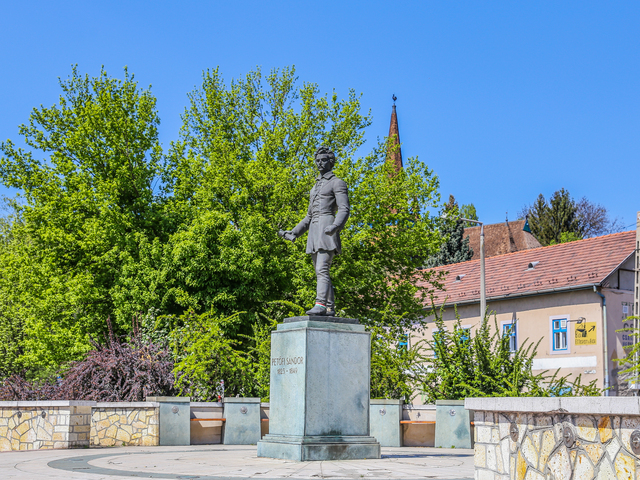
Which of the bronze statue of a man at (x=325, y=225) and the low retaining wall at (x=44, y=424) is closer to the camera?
the bronze statue of a man at (x=325, y=225)

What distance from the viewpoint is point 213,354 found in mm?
16500

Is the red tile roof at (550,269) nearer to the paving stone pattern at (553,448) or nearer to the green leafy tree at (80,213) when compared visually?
the green leafy tree at (80,213)

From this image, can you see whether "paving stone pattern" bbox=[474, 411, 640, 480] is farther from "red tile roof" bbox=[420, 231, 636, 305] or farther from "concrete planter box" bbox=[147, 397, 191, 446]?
"red tile roof" bbox=[420, 231, 636, 305]

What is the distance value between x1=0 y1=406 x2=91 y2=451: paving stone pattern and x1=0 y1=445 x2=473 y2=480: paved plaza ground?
1.86ft

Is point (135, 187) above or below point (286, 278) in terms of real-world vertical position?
above

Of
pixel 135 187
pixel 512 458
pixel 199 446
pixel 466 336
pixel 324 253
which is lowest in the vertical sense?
pixel 199 446

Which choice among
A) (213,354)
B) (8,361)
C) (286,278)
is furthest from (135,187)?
(213,354)

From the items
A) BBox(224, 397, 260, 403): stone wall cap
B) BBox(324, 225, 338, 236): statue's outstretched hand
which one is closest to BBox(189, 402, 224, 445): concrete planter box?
BBox(224, 397, 260, 403): stone wall cap

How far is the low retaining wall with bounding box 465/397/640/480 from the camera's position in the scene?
5.34 meters

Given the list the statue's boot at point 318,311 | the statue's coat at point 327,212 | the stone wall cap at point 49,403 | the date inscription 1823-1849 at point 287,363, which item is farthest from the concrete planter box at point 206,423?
the statue's coat at point 327,212

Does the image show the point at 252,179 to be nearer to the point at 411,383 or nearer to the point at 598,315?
the point at 411,383

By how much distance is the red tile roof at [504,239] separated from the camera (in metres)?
62.2

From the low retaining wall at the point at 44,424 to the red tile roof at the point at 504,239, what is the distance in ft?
169

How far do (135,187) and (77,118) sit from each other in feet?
12.0
